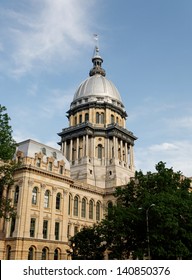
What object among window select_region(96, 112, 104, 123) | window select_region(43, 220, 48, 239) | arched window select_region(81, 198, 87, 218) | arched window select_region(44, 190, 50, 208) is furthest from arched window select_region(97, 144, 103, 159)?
window select_region(43, 220, 48, 239)

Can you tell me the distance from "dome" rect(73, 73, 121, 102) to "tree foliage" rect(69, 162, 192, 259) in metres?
56.0

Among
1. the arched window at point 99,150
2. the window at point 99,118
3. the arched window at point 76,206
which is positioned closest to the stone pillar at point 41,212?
the arched window at point 76,206

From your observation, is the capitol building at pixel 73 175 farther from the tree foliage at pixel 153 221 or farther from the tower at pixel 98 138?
the tree foliage at pixel 153 221

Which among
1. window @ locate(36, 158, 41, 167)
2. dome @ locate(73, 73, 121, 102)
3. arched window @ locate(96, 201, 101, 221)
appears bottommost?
arched window @ locate(96, 201, 101, 221)

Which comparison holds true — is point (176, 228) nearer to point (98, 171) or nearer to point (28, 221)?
point (28, 221)

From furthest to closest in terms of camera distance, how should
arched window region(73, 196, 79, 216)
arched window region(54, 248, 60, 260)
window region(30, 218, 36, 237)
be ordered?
arched window region(73, 196, 79, 216)
arched window region(54, 248, 60, 260)
window region(30, 218, 36, 237)

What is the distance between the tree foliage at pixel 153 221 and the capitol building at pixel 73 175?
520 inches

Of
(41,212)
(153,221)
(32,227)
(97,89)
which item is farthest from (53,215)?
(97,89)

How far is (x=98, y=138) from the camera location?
9262 centimetres

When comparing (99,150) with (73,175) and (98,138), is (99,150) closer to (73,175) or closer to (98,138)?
(98,138)

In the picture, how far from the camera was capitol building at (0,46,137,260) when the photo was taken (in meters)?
56.6

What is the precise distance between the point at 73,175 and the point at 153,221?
Answer: 49.6 meters

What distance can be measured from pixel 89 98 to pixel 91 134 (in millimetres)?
13761

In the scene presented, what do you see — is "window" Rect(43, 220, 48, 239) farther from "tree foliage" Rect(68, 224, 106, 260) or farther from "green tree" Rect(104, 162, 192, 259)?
"green tree" Rect(104, 162, 192, 259)
